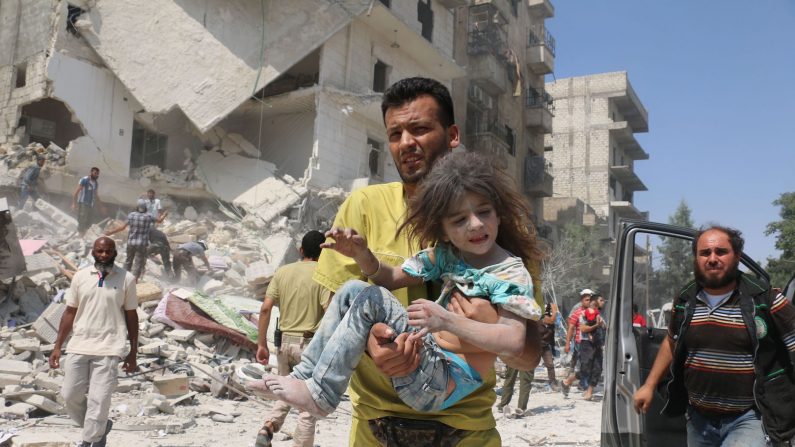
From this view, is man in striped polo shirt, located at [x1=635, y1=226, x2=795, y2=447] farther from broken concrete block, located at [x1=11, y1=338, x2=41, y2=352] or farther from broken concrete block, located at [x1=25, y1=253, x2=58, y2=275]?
broken concrete block, located at [x1=25, y1=253, x2=58, y2=275]

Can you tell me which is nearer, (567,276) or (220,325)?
(220,325)

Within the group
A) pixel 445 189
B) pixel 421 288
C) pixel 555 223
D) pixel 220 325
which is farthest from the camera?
pixel 555 223

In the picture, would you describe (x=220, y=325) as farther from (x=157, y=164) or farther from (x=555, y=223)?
(x=555, y=223)

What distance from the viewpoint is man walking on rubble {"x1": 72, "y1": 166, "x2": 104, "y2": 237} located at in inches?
621

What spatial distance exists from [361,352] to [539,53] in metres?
35.5

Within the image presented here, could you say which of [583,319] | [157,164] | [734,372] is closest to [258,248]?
[157,164]

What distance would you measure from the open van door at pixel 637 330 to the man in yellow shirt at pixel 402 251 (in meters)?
2.11

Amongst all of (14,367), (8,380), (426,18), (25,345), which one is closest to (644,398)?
(8,380)

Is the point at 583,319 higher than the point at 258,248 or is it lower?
lower

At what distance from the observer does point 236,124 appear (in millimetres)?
22703

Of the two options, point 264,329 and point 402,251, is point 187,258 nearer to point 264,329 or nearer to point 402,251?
point 264,329

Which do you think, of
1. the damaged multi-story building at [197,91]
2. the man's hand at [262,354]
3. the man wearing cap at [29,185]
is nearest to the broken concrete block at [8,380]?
the man's hand at [262,354]

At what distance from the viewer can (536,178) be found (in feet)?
112

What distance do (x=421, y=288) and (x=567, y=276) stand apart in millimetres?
31382
